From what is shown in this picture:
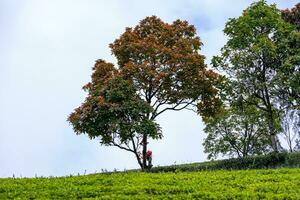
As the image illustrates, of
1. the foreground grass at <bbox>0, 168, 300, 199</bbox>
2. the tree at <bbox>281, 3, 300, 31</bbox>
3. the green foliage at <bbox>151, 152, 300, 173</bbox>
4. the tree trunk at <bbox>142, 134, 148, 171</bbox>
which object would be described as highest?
the tree at <bbox>281, 3, 300, 31</bbox>

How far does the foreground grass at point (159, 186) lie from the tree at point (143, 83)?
39.9 ft

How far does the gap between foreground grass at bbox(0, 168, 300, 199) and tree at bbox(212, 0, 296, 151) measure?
1724 centimetres

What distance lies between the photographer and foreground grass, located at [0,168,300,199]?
1835 centimetres

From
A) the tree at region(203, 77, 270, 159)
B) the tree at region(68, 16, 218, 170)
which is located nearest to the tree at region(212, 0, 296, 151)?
the tree at region(68, 16, 218, 170)

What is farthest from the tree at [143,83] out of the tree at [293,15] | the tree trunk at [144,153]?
the tree at [293,15]

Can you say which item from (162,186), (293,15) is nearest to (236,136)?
(293,15)

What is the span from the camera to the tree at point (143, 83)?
35094mm

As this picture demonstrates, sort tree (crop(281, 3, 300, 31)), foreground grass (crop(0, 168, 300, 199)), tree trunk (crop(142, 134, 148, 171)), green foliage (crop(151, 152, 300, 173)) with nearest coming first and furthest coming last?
foreground grass (crop(0, 168, 300, 199)) < green foliage (crop(151, 152, 300, 173)) < tree trunk (crop(142, 134, 148, 171)) < tree (crop(281, 3, 300, 31))

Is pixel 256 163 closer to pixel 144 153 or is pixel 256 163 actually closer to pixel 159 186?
pixel 144 153

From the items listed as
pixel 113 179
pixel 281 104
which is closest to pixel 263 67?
pixel 281 104

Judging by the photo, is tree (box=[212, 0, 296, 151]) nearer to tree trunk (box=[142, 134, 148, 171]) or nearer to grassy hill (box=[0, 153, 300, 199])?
tree trunk (box=[142, 134, 148, 171])

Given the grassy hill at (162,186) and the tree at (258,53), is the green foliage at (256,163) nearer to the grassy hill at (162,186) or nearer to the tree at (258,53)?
the tree at (258,53)

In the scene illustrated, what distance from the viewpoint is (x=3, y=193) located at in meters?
20.1

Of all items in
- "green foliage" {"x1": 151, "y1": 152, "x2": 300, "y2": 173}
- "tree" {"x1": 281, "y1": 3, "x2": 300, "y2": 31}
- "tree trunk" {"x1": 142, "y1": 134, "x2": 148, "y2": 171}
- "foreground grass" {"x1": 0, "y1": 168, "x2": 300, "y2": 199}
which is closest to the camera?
"foreground grass" {"x1": 0, "y1": 168, "x2": 300, "y2": 199}
